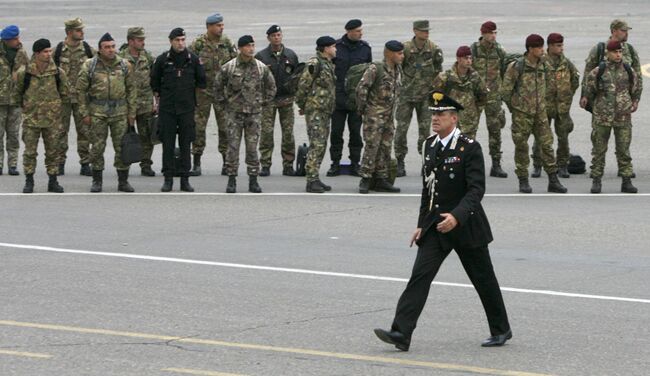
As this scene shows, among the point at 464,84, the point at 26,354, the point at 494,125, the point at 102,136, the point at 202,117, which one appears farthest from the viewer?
the point at 202,117

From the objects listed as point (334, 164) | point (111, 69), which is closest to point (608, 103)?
point (334, 164)

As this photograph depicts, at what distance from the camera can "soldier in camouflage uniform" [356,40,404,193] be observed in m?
18.1

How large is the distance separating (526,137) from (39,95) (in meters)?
5.80

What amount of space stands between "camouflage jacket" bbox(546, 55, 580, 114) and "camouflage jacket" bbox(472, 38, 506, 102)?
41.4 inches

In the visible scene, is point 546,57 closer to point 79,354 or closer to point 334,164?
point 334,164

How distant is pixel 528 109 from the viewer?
1809 centimetres

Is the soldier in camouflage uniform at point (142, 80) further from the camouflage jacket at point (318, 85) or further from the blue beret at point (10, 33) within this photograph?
the camouflage jacket at point (318, 85)

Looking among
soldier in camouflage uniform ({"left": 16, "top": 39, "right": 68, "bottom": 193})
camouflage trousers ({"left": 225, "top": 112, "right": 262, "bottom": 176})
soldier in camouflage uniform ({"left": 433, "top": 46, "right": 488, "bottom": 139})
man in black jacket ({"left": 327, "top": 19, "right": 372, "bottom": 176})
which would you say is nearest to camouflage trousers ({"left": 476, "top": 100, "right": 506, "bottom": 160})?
soldier in camouflage uniform ({"left": 433, "top": 46, "right": 488, "bottom": 139})

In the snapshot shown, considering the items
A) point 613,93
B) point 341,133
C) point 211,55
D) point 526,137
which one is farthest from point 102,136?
point 613,93

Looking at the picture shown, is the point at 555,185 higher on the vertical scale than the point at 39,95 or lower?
lower

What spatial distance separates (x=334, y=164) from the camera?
20.0m

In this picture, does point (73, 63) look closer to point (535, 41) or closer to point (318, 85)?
point (318, 85)

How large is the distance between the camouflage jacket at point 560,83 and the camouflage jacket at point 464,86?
32.5 inches

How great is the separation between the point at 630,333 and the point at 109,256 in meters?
5.24
